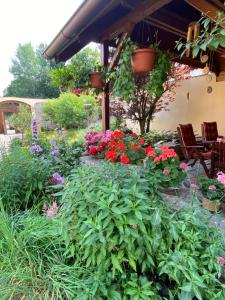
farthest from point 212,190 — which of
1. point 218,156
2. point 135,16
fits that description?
point 135,16

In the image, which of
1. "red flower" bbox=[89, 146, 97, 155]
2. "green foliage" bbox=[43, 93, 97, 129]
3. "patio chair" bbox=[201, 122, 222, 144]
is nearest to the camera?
"red flower" bbox=[89, 146, 97, 155]

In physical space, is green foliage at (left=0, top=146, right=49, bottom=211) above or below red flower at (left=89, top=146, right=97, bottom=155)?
below

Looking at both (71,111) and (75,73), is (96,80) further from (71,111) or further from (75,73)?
(71,111)

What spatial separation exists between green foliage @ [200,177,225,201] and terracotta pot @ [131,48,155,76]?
5.06 ft

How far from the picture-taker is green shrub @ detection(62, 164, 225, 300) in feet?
4.80

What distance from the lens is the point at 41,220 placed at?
214 cm

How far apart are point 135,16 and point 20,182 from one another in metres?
2.47

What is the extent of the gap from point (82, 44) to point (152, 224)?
3403mm

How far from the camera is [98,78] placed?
393 cm

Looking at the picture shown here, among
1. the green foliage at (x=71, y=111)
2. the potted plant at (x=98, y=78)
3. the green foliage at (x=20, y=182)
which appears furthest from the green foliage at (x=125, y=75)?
the green foliage at (x=71, y=111)

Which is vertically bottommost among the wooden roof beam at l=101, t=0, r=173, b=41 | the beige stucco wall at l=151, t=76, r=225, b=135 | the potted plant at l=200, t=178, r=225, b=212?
the potted plant at l=200, t=178, r=225, b=212

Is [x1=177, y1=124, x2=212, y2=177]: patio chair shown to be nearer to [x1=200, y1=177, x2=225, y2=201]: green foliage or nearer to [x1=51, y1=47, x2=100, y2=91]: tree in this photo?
[x1=200, y1=177, x2=225, y2=201]: green foliage

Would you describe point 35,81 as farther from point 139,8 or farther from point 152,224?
point 152,224

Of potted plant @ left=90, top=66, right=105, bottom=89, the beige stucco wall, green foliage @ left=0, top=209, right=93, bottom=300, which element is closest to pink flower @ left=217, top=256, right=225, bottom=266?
green foliage @ left=0, top=209, right=93, bottom=300
